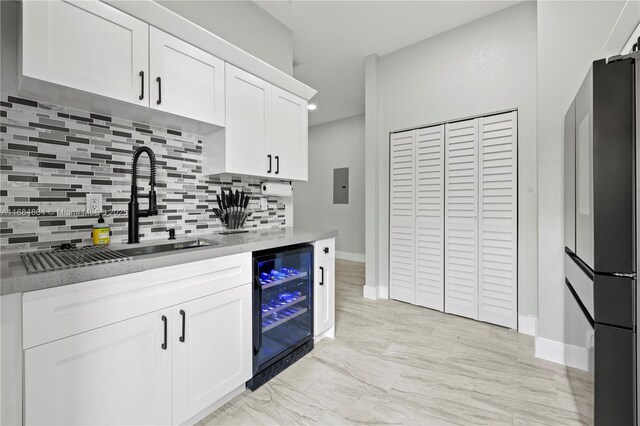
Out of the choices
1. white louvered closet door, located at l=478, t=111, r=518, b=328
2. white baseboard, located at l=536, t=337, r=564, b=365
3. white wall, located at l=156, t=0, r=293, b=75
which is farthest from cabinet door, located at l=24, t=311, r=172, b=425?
white louvered closet door, located at l=478, t=111, r=518, b=328

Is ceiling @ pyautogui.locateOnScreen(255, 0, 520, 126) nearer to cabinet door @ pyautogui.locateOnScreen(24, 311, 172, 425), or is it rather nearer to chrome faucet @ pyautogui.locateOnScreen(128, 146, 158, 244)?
chrome faucet @ pyautogui.locateOnScreen(128, 146, 158, 244)

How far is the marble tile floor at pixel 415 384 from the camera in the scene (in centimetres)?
155

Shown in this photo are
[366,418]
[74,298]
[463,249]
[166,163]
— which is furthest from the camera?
[463,249]

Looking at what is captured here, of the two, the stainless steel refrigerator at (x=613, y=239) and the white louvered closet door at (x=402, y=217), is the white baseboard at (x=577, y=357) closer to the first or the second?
the stainless steel refrigerator at (x=613, y=239)

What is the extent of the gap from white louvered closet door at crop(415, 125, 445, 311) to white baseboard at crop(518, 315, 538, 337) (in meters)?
0.71

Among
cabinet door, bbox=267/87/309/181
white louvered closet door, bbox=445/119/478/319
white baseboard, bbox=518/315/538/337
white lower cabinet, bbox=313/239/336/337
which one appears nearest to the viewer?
white lower cabinet, bbox=313/239/336/337

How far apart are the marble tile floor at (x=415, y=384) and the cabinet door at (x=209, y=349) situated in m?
0.20

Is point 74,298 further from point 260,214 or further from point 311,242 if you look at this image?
point 260,214

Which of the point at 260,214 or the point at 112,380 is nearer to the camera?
the point at 112,380

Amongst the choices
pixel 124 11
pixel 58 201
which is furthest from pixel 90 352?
pixel 124 11

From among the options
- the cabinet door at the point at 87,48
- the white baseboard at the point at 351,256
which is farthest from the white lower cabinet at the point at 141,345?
the white baseboard at the point at 351,256

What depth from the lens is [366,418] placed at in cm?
154

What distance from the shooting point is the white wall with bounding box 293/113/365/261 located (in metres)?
5.68

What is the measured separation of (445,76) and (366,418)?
328 cm
